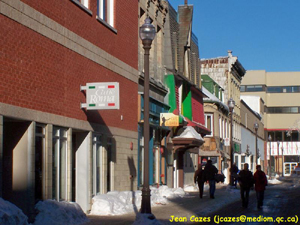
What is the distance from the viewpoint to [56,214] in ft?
52.0

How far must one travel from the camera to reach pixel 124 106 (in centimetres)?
2438

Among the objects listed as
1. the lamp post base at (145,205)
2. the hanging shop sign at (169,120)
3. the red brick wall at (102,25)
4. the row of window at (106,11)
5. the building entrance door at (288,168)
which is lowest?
the building entrance door at (288,168)

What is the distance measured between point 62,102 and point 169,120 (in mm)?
12979

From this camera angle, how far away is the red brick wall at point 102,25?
17516 millimetres

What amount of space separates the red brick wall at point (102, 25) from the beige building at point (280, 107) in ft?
265

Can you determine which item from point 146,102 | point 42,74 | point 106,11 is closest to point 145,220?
point 146,102

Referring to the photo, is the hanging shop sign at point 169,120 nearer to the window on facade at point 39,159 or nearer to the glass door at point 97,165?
the glass door at point 97,165

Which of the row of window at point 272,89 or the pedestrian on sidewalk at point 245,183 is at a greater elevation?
the row of window at point 272,89

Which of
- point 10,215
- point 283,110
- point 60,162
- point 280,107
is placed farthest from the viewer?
point 280,107

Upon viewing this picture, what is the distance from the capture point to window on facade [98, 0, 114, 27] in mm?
22188

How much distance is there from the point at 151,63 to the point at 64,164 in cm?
1284

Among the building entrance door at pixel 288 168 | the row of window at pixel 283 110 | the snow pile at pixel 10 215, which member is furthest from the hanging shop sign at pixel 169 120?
the row of window at pixel 283 110

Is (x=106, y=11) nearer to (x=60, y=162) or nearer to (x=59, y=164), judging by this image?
(x=60, y=162)

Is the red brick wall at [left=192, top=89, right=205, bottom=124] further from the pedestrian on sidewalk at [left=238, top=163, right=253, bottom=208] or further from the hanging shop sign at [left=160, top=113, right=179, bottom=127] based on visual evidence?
the pedestrian on sidewalk at [left=238, top=163, right=253, bottom=208]
